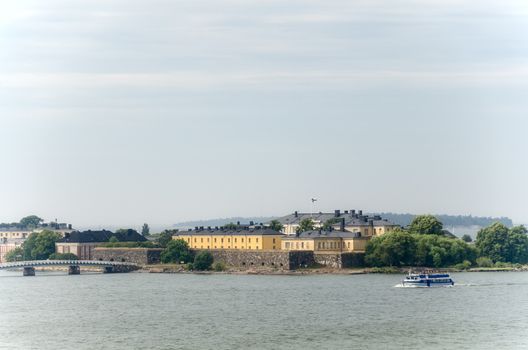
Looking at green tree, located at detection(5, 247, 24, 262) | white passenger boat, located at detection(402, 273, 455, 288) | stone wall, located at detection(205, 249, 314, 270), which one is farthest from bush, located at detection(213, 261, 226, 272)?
green tree, located at detection(5, 247, 24, 262)

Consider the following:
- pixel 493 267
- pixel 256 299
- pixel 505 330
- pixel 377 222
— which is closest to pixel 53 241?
pixel 377 222

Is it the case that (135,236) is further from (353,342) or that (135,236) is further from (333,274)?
(353,342)

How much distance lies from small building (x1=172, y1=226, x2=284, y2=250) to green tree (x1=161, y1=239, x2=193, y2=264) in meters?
2.93

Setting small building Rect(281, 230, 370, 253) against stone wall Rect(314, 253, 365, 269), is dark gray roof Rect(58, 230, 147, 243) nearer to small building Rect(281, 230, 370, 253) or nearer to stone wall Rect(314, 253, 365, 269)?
small building Rect(281, 230, 370, 253)

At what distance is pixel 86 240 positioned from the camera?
13650cm

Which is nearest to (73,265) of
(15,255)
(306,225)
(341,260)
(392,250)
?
(15,255)

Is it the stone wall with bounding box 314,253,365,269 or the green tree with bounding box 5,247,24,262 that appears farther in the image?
the green tree with bounding box 5,247,24,262

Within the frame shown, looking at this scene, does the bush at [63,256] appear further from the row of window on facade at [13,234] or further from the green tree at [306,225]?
the row of window on facade at [13,234]

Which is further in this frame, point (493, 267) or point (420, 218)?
point (420, 218)

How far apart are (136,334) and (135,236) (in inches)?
3008

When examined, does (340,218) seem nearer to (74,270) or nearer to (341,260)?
(341,260)

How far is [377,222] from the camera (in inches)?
5010

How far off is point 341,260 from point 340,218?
18.4 m

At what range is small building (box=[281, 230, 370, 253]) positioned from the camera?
377ft
